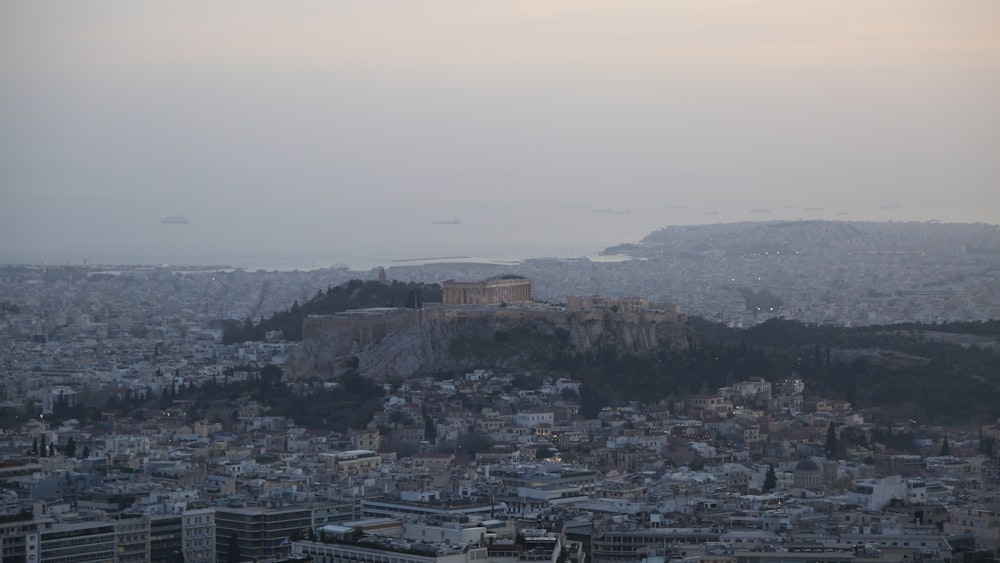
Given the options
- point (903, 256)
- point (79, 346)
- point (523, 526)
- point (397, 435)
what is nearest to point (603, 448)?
point (397, 435)

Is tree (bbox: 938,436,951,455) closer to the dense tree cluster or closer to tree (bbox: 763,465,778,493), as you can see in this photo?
tree (bbox: 763,465,778,493)

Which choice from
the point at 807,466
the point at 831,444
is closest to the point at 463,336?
the point at 831,444

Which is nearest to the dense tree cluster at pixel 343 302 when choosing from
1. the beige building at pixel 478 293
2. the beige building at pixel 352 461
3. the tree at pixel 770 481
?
the beige building at pixel 478 293

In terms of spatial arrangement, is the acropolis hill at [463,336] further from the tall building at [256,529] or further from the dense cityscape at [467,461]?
the tall building at [256,529]

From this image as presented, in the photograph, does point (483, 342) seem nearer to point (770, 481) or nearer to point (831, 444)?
point (831, 444)

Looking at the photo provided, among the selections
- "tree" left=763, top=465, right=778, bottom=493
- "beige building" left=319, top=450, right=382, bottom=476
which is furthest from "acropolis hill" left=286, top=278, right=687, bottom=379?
"tree" left=763, top=465, right=778, bottom=493
